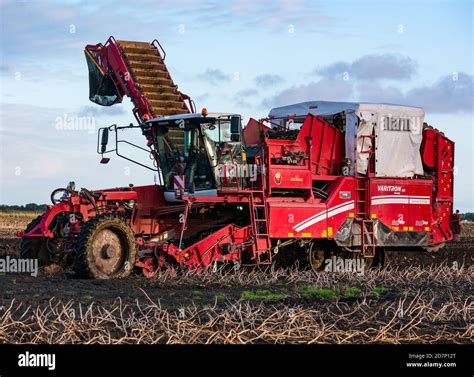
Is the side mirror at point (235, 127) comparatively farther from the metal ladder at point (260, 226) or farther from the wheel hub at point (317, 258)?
the wheel hub at point (317, 258)

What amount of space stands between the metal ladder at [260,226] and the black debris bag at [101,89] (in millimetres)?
4787

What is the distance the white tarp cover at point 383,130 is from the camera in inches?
800

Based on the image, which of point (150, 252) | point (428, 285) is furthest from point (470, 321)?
point (150, 252)

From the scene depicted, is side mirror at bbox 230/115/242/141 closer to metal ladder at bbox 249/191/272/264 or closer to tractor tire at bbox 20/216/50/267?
metal ladder at bbox 249/191/272/264

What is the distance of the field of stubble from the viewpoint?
8883mm

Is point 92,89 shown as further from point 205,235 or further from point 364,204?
point 364,204

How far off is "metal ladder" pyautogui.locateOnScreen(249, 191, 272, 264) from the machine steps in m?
3.44

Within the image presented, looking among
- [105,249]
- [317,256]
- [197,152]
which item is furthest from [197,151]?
[317,256]

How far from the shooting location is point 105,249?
642 inches

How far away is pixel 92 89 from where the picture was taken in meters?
21.7

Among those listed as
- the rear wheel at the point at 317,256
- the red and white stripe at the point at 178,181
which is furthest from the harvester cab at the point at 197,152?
the rear wheel at the point at 317,256

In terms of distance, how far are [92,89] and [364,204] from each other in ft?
22.5

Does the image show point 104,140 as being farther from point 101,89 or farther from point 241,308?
point 241,308
